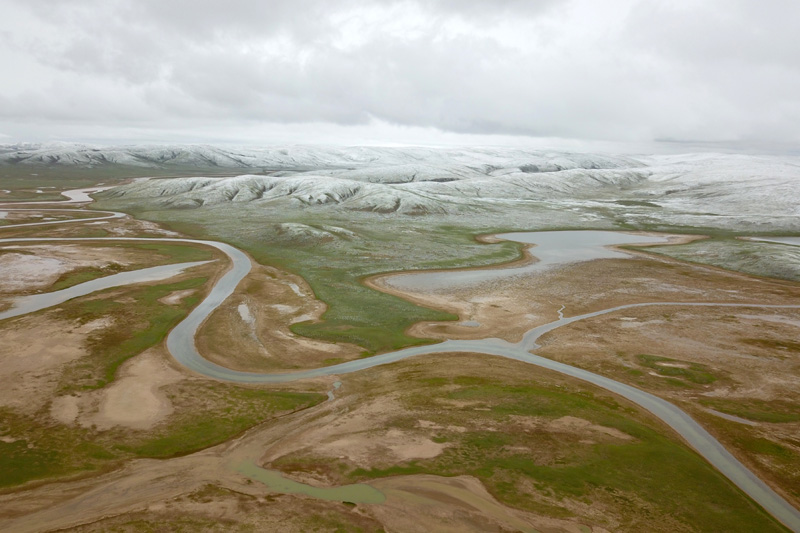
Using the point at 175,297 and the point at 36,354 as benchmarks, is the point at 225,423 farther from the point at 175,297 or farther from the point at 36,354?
the point at 175,297

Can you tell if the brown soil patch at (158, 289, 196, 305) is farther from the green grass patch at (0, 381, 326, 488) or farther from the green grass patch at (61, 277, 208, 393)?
the green grass patch at (0, 381, 326, 488)

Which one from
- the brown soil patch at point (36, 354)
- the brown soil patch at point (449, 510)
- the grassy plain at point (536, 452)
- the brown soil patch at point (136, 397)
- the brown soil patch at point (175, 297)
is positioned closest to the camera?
the brown soil patch at point (449, 510)

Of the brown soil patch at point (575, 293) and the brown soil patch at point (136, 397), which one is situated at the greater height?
the brown soil patch at point (575, 293)

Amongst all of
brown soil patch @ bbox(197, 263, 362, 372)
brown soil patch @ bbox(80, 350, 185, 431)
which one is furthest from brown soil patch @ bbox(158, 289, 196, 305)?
brown soil patch @ bbox(80, 350, 185, 431)

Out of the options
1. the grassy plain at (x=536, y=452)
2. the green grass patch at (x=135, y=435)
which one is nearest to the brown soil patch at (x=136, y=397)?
the green grass patch at (x=135, y=435)

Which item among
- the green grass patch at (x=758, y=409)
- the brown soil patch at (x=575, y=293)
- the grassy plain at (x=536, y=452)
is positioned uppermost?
A: the brown soil patch at (x=575, y=293)

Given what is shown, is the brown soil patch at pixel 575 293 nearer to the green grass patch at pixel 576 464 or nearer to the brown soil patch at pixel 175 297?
the green grass patch at pixel 576 464

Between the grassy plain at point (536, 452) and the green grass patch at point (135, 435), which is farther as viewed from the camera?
the green grass patch at point (135, 435)

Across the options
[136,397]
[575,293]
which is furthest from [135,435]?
[575,293]

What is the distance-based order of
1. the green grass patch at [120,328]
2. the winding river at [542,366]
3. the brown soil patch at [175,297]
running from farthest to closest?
the brown soil patch at [175,297], the green grass patch at [120,328], the winding river at [542,366]

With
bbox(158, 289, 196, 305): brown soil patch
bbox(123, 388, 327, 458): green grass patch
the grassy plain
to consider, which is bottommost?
bbox(123, 388, 327, 458): green grass patch
